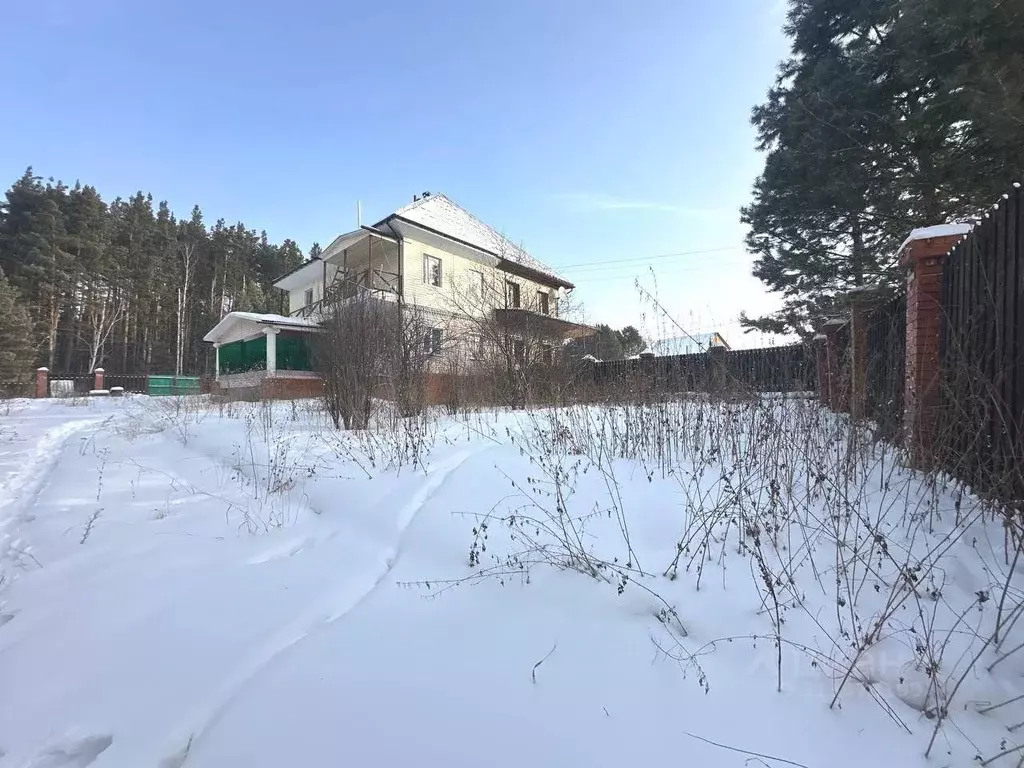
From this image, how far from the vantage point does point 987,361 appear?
2.69 meters

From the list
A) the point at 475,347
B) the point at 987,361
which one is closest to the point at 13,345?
the point at 475,347

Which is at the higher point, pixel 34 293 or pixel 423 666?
pixel 34 293

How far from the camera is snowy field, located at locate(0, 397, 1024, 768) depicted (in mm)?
1478

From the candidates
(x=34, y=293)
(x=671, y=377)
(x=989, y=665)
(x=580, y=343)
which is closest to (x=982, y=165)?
(x=671, y=377)

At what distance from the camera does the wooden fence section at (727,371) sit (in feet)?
15.5

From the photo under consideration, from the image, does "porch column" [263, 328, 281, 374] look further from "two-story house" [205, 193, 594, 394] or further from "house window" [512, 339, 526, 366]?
"house window" [512, 339, 526, 366]

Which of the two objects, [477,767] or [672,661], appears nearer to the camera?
[477,767]

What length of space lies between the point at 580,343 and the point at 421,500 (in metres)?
9.40

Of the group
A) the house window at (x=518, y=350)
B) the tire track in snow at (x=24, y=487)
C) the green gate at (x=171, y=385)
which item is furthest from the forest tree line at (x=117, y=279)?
the house window at (x=518, y=350)

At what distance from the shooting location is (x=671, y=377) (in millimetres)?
5629

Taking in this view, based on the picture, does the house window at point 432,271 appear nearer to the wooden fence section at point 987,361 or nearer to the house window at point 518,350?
the house window at point 518,350

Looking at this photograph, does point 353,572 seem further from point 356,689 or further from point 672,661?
point 672,661

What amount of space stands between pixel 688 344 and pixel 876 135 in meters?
6.44

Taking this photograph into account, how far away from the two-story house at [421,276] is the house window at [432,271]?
38 millimetres
